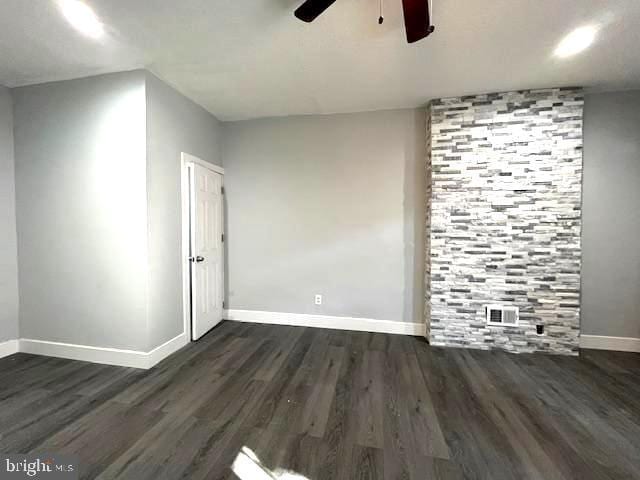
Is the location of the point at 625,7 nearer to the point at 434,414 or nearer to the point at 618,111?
the point at 618,111

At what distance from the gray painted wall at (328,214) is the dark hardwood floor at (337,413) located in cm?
81

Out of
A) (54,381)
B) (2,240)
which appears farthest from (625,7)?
(2,240)

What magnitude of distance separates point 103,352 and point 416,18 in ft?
11.9

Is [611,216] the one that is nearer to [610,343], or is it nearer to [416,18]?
[610,343]

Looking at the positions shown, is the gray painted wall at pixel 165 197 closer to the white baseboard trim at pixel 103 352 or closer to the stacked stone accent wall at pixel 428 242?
the white baseboard trim at pixel 103 352

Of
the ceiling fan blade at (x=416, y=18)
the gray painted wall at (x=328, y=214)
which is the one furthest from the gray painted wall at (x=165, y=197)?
the ceiling fan blade at (x=416, y=18)

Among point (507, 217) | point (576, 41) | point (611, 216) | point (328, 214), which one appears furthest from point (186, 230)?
point (611, 216)

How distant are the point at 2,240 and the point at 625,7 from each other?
535 centimetres

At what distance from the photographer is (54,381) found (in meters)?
2.11

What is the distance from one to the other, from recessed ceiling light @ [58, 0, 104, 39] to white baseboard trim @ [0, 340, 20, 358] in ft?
9.74

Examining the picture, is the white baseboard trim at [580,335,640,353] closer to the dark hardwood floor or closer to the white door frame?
the dark hardwood floor

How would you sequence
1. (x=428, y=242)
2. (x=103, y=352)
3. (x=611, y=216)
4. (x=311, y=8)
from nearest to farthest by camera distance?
(x=311, y=8)
(x=103, y=352)
(x=611, y=216)
(x=428, y=242)

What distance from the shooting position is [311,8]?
1438mm

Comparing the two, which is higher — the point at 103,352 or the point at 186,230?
the point at 186,230
